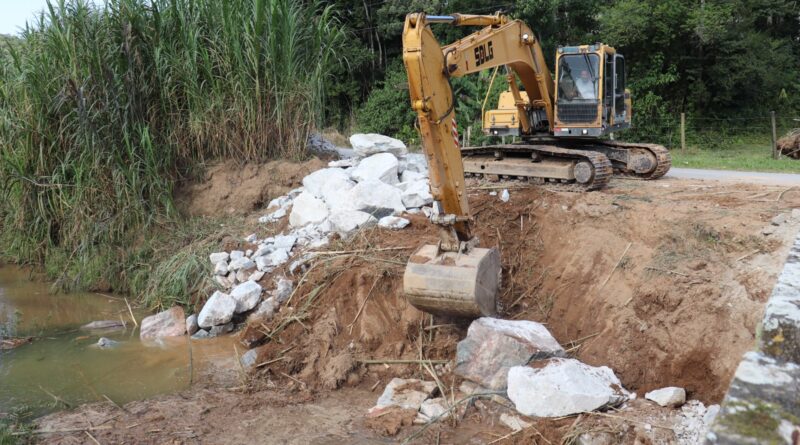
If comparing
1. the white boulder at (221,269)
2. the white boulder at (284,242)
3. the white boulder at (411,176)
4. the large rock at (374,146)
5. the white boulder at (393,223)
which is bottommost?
the white boulder at (221,269)

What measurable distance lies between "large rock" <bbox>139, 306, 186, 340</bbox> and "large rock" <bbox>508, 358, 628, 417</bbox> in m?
4.03

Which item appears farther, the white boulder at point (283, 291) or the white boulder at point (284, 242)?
the white boulder at point (284, 242)

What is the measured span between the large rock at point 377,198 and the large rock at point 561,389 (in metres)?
3.24

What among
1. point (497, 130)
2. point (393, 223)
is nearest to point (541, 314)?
point (393, 223)

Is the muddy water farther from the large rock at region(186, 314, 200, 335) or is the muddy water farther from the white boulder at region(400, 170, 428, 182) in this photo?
the white boulder at region(400, 170, 428, 182)

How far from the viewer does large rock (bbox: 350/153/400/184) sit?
336 inches

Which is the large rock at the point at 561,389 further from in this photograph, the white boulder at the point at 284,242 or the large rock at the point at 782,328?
the white boulder at the point at 284,242

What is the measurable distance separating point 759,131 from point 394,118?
11.2 metres

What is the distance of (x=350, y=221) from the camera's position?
293 inches

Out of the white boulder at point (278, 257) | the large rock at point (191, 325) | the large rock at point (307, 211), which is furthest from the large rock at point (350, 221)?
the large rock at point (191, 325)

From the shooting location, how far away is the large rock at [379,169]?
8547mm

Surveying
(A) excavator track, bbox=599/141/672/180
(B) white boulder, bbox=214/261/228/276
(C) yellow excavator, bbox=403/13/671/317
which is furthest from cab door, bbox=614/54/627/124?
(B) white boulder, bbox=214/261/228/276

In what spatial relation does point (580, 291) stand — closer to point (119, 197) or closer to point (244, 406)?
point (244, 406)

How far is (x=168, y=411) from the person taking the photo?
5176 mm
